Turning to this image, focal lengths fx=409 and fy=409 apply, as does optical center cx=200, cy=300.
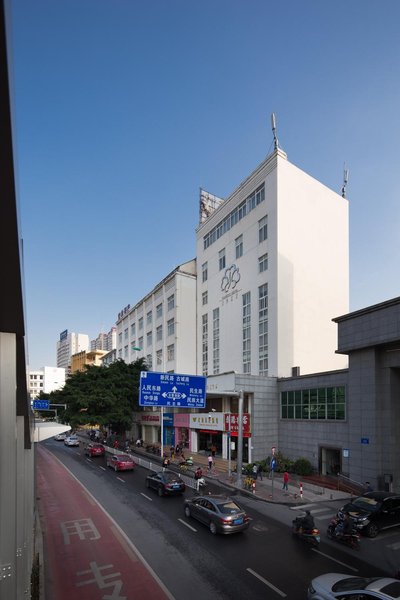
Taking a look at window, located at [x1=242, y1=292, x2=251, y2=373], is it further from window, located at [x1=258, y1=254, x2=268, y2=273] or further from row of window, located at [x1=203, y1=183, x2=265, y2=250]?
row of window, located at [x1=203, y1=183, x2=265, y2=250]

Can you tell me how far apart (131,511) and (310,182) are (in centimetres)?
3815

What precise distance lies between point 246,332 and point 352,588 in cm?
3547

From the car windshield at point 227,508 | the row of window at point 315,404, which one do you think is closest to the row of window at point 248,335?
the row of window at point 315,404

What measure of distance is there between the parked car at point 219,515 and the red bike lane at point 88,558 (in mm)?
3645

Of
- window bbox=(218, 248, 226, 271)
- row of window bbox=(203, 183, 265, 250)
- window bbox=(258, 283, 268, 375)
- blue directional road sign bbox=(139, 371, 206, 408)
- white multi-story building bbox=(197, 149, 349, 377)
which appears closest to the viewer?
blue directional road sign bbox=(139, 371, 206, 408)

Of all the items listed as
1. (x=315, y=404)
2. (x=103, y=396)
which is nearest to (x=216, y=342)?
(x=103, y=396)

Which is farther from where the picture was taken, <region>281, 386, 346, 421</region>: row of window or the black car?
<region>281, 386, 346, 421</region>: row of window

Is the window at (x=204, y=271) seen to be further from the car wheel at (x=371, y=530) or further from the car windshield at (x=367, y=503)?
the car wheel at (x=371, y=530)

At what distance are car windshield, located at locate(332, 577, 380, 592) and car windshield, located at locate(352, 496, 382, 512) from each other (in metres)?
9.33

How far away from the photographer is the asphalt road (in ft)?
42.2

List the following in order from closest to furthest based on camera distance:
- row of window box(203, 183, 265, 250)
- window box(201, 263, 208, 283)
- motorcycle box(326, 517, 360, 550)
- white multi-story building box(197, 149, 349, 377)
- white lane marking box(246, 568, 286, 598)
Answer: white lane marking box(246, 568, 286, 598), motorcycle box(326, 517, 360, 550), white multi-story building box(197, 149, 349, 377), row of window box(203, 183, 265, 250), window box(201, 263, 208, 283)

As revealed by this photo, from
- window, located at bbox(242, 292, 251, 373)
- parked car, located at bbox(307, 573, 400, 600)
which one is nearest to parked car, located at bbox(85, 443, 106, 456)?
window, located at bbox(242, 292, 251, 373)

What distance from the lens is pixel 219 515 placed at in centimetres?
1770

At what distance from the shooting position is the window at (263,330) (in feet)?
137
